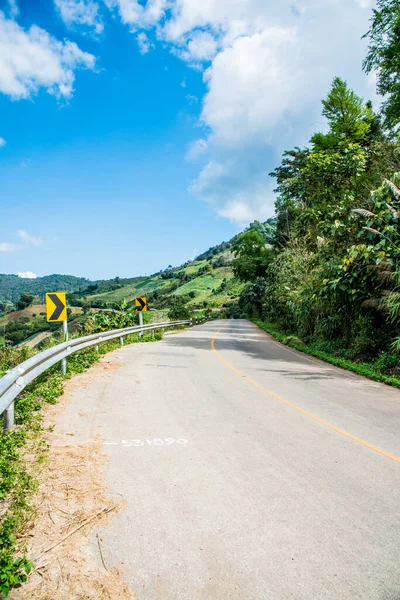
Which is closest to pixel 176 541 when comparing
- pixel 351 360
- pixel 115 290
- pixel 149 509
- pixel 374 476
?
pixel 149 509

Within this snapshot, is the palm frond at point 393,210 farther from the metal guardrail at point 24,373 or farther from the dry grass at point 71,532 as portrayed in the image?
the dry grass at point 71,532

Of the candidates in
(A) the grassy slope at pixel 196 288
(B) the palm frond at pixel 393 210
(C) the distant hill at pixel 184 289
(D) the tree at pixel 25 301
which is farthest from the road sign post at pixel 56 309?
(A) the grassy slope at pixel 196 288

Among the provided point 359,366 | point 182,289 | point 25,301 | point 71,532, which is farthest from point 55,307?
point 182,289

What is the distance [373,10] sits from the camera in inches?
720

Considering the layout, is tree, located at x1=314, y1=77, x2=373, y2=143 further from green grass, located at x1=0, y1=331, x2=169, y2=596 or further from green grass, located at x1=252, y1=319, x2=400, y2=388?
green grass, located at x1=0, y1=331, x2=169, y2=596

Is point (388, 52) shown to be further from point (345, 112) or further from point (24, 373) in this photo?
point (24, 373)

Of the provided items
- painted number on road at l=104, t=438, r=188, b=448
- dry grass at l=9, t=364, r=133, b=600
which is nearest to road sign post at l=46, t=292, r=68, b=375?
painted number on road at l=104, t=438, r=188, b=448

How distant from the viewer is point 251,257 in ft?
170

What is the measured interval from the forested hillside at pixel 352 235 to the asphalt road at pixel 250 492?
5.58 meters

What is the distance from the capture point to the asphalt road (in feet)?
8.45

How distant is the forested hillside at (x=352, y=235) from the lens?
11914mm

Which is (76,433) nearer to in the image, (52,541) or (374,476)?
(52,541)

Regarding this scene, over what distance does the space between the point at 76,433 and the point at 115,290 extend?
17786 cm

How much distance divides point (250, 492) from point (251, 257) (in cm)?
4910
